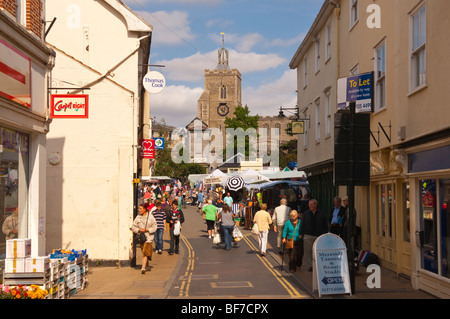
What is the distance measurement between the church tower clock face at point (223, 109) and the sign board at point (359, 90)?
122 meters

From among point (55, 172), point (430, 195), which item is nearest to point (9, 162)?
point (55, 172)

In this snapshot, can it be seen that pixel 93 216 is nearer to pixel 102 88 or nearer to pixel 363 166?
pixel 102 88

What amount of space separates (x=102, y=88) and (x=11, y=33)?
20.1ft

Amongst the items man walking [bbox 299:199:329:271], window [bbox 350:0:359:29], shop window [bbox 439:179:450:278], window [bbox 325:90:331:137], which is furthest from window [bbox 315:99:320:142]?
shop window [bbox 439:179:450:278]

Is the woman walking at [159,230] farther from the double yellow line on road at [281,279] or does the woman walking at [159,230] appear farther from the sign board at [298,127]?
the sign board at [298,127]

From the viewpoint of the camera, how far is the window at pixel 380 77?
51.7 feet

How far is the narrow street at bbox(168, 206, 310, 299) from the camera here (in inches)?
474

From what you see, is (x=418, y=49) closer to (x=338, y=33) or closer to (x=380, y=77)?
(x=380, y=77)

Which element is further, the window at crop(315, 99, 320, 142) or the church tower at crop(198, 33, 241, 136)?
the church tower at crop(198, 33, 241, 136)

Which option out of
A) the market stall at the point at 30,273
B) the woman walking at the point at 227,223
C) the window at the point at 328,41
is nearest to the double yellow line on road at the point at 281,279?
the woman walking at the point at 227,223

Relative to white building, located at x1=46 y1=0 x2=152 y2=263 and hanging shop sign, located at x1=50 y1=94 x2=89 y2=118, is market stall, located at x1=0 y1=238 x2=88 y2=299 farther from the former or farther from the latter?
white building, located at x1=46 y1=0 x2=152 y2=263

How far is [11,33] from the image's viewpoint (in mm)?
10977

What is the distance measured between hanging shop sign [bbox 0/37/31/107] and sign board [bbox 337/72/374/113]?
31.0 ft

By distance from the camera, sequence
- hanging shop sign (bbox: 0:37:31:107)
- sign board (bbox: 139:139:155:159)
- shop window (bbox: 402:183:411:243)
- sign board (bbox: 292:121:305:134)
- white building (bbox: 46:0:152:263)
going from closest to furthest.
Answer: hanging shop sign (bbox: 0:37:31:107)
shop window (bbox: 402:183:411:243)
white building (bbox: 46:0:152:263)
sign board (bbox: 139:139:155:159)
sign board (bbox: 292:121:305:134)
